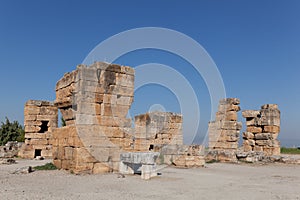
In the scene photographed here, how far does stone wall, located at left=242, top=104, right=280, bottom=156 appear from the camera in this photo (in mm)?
16391

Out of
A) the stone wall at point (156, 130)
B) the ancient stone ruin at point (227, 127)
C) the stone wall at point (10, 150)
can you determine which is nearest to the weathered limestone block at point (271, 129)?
the ancient stone ruin at point (227, 127)

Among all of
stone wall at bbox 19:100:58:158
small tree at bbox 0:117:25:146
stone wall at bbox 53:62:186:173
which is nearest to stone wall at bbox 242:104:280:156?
stone wall at bbox 53:62:186:173

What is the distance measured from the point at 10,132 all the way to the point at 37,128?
10.1 metres

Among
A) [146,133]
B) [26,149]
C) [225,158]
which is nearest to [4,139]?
[26,149]

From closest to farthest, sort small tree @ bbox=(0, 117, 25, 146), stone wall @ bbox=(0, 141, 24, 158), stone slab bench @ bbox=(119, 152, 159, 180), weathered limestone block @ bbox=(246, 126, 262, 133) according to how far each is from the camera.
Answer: stone slab bench @ bbox=(119, 152, 159, 180) → stone wall @ bbox=(0, 141, 24, 158) → weathered limestone block @ bbox=(246, 126, 262, 133) → small tree @ bbox=(0, 117, 25, 146)

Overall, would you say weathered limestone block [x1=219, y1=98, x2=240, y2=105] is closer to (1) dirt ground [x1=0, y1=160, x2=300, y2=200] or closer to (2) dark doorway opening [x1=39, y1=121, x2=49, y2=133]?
(1) dirt ground [x1=0, y1=160, x2=300, y2=200]

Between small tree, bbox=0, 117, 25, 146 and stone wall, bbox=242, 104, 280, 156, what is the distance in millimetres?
18366

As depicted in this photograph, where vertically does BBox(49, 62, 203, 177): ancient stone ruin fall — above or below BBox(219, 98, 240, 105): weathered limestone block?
below

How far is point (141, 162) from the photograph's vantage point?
7848mm

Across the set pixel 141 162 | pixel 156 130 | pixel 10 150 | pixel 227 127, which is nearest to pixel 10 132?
pixel 10 150

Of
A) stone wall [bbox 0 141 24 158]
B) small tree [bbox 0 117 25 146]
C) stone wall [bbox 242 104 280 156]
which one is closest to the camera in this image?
stone wall [bbox 0 141 24 158]

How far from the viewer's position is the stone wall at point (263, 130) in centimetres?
1639

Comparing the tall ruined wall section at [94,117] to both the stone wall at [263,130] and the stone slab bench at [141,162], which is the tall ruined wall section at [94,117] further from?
the stone wall at [263,130]

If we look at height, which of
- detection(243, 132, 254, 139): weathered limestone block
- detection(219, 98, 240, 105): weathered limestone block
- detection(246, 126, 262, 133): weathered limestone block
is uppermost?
detection(219, 98, 240, 105): weathered limestone block
